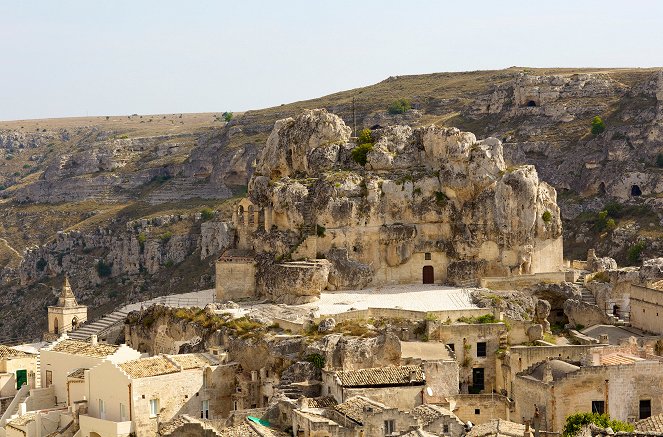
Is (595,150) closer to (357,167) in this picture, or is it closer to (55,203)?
(357,167)

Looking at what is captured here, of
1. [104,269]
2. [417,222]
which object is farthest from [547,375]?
[104,269]

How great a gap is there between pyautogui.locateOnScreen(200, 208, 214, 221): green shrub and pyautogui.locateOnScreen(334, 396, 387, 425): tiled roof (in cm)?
8036

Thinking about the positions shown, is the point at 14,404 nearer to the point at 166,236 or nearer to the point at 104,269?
the point at 166,236

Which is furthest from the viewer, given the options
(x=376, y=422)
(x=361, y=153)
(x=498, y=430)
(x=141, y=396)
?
(x=361, y=153)

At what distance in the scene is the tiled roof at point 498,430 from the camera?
41.9m

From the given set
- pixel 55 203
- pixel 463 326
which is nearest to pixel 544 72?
pixel 55 203

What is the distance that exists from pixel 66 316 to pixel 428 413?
1312 inches

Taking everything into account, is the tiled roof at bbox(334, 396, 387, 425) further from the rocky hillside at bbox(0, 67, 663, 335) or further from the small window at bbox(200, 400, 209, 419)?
the rocky hillside at bbox(0, 67, 663, 335)

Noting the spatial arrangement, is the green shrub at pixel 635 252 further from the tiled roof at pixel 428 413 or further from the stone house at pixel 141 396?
the tiled roof at pixel 428 413

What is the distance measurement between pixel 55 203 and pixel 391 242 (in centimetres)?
9186

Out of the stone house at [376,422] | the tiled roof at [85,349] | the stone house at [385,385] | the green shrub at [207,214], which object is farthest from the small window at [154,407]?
the green shrub at [207,214]

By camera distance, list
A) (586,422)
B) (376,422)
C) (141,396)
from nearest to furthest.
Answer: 1. (376,422)
2. (586,422)
3. (141,396)

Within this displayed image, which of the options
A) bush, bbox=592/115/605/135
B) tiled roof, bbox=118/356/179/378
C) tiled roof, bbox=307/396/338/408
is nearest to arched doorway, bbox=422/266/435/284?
tiled roof, bbox=118/356/179/378

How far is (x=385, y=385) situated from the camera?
4959 cm
